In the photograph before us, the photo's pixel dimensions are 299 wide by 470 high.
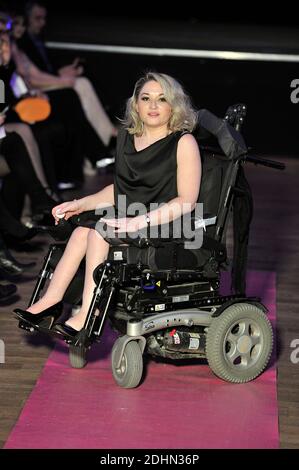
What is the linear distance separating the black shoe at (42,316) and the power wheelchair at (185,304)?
0.02 meters

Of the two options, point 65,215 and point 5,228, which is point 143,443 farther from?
point 5,228

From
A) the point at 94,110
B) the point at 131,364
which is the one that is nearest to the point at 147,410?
the point at 131,364

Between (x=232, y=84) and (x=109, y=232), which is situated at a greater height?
(x=109, y=232)

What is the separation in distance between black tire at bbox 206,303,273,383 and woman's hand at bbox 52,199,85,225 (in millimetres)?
829

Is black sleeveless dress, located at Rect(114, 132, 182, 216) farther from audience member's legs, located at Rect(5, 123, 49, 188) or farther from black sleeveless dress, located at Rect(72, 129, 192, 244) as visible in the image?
audience member's legs, located at Rect(5, 123, 49, 188)

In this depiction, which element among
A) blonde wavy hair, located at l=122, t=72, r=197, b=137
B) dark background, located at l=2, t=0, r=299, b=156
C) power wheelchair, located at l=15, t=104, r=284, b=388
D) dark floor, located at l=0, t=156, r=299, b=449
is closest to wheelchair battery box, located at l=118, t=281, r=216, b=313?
power wheelchair, located at l=15, t=104, r=284, b=388

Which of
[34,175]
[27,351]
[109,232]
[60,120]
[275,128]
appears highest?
[109,232]

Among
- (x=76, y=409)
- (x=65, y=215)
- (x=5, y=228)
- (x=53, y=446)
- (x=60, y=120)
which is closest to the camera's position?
(x=53, y=446)

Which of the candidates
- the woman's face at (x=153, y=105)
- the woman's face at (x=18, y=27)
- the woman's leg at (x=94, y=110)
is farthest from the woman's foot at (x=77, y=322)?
the woman's leg at (x=94, y=110)

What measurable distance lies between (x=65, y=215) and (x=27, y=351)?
2.00 ft

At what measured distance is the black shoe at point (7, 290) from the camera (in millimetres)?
5789

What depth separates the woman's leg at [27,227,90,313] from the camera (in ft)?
15.6

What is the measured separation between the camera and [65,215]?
4.98m

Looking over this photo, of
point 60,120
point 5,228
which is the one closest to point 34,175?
point 5,228
